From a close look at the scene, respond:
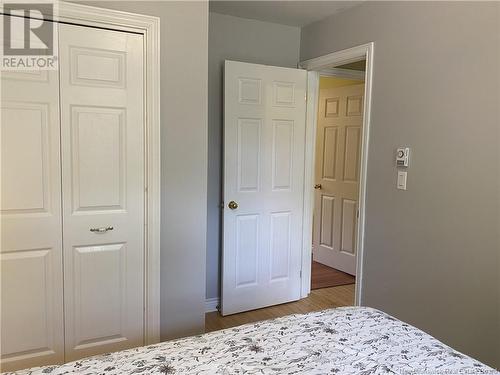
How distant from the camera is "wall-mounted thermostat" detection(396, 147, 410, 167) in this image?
95.7 inches

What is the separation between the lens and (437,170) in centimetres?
226

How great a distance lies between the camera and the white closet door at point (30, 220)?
1986mm

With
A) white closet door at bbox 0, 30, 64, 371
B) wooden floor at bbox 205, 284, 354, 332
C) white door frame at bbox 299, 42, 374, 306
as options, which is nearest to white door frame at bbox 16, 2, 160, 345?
white closet door at bbox 0, 30, 64, 371

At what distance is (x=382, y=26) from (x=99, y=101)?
1871 millimetres

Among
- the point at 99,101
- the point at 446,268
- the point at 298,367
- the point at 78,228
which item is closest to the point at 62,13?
the point at 99,101

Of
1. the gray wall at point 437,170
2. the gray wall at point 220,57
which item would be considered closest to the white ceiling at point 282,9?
the gray wall at point 220,57

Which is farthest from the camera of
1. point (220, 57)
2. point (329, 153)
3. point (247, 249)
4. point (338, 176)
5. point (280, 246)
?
point (329, 153)

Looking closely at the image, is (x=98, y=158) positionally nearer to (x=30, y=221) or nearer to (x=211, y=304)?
Answer: (x=30, y=221)

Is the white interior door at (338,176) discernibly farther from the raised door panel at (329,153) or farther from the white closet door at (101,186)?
the white closet door at (101,186)

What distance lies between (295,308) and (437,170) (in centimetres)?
177

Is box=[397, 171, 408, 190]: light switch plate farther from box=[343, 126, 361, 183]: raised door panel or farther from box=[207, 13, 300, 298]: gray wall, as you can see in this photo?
box=[343, 126, 361, 183]: raised door panel

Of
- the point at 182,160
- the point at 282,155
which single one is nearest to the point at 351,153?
the point at 282,155

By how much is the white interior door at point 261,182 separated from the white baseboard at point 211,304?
13cm

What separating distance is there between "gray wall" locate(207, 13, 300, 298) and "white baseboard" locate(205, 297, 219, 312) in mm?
33
